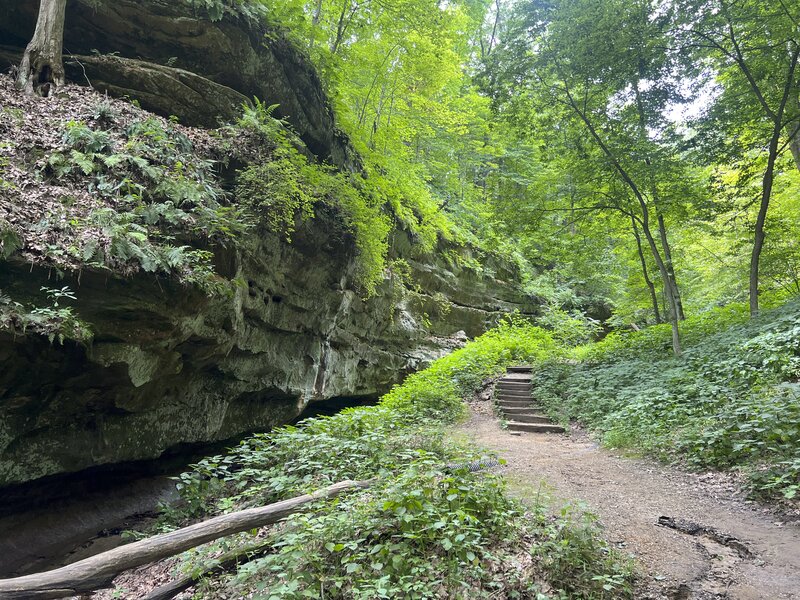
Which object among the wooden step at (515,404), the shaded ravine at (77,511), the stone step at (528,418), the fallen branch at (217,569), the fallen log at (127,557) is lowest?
the shaded ravine at (77,511)

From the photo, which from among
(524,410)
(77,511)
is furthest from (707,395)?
(77,511)

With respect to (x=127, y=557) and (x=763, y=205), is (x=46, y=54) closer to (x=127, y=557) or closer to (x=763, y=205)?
(x=127, y=557)

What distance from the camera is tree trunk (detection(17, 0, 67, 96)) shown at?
7527 millimetres

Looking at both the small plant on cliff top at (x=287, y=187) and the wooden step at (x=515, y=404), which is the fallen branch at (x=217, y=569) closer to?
the small plant on cliff top at (x=287, y=187)

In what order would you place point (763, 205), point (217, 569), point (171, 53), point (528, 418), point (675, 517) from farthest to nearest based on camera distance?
point (528, 418)
point (763, 205)
point (171, 53)
point (675, 517)
point (217, 569)

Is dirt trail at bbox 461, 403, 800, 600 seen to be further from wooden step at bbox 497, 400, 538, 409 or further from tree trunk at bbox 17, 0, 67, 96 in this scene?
tree trunk at bbox 17, 0, 67, 96

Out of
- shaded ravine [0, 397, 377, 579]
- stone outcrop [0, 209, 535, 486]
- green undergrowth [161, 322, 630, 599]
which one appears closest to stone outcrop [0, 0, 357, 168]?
stone outcrop [0, 209, 535, 486]

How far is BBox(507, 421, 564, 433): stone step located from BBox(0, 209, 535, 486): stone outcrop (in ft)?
16.6

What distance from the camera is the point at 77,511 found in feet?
22.2

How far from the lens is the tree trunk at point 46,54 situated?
7527 millimetres

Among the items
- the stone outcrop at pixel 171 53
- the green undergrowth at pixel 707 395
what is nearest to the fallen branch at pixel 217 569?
the green undergrowth at pixel 707 395

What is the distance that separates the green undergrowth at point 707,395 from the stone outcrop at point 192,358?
19.4ft

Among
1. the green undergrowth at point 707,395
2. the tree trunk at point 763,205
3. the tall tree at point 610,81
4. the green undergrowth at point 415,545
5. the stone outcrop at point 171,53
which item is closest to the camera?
the green undergrowth at point 415,545

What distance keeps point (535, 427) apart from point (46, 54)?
12117mm
